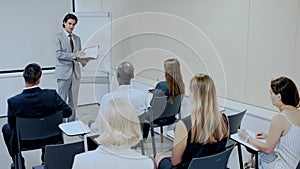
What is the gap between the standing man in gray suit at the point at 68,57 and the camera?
435cm

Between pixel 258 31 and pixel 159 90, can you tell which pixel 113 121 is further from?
pixel 258 31

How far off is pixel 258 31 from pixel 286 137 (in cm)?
149

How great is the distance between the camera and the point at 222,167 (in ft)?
6.86

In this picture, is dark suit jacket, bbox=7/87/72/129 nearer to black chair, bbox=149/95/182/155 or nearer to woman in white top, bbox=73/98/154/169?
black chair, bbox=149/95/182/155

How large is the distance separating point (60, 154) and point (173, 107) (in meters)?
1.50

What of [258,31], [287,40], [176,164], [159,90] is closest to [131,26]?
[159,90]

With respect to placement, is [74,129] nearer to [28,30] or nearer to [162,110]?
[162,110]

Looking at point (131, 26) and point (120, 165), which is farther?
point (131, 26)

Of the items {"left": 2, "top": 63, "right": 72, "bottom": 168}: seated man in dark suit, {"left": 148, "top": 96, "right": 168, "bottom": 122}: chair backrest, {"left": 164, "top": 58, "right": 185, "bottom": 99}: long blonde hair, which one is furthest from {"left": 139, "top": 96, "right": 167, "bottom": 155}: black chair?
{"left": 2, "top": 63, "right": 72, "bottom": 168}: seated man in dark suit

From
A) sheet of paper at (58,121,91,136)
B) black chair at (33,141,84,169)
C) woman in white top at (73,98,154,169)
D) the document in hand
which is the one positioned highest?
the document in hand

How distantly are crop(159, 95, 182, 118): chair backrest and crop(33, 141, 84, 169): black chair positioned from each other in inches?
50.5

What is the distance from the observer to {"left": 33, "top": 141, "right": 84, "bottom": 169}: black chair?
2152 millimetres

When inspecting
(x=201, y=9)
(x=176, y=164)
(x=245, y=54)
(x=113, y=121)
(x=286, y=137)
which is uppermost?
(x=201, y=9)

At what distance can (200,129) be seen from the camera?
2.07 metres
